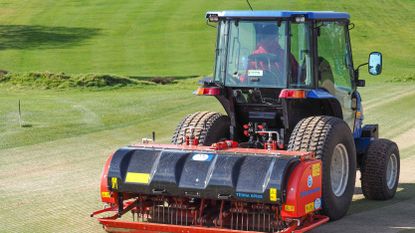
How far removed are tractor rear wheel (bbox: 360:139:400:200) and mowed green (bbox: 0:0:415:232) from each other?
3191 mm

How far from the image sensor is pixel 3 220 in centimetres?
986

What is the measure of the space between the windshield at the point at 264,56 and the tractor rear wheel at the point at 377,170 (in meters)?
1.47

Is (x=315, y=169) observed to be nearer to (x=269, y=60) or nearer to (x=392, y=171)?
(x=269, y=60)

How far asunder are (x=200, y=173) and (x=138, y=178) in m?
0.66

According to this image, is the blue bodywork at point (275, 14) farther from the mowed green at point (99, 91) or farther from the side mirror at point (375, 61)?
the mowed green at point (99, 91)

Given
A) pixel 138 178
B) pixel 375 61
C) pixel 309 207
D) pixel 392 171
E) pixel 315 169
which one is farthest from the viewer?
pixel 392 171

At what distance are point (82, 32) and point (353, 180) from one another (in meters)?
36.0

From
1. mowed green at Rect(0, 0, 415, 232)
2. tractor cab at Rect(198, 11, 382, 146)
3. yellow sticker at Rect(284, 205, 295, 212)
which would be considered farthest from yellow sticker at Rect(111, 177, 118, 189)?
yellow sticker at Rect(284, 205, 295, 212)

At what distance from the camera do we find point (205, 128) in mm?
10219

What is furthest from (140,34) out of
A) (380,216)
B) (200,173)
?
(200,173)

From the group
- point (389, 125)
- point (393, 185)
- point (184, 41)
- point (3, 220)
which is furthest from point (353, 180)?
point (184, 41)

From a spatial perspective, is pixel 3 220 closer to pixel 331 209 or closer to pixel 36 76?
pixel 331 209

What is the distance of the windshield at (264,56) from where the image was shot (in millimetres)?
9883

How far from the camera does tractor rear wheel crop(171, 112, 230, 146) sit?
10180 mm
